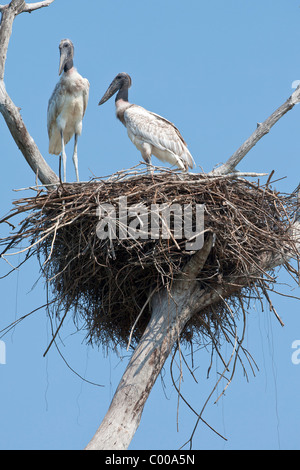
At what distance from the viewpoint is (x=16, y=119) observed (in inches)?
283

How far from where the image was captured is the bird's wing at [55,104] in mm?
9531

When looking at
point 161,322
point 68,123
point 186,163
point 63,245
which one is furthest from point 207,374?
point 68,123

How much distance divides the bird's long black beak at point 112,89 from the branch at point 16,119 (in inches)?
117

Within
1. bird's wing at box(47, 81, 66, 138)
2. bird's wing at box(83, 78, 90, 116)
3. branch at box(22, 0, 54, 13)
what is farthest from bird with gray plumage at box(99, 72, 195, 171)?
branch at box(22, 0, 54, 13)

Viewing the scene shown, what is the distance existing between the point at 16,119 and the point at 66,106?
7.89 ft

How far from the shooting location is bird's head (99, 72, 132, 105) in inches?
410

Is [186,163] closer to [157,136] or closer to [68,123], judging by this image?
[157,136]

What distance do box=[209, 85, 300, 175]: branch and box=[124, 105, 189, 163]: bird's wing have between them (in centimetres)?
163

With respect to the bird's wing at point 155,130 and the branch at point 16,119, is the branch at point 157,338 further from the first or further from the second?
the bird's wing at point 155,130

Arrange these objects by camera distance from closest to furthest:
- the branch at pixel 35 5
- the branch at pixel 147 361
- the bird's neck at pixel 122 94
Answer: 1. the branch at pixel 147 361
2. the branch at pixel 35 5
3. the bird's neck at pixel 122 94

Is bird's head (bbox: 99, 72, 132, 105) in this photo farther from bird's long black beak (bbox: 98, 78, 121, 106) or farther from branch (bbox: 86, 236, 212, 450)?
branch (bbox: 86, 236, 212, 450)

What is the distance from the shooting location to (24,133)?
722cm

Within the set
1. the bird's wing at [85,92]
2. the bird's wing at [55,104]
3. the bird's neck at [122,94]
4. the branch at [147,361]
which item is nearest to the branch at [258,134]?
the branch at [147,361]

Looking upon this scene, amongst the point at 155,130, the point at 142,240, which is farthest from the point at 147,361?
the point at 155,130
